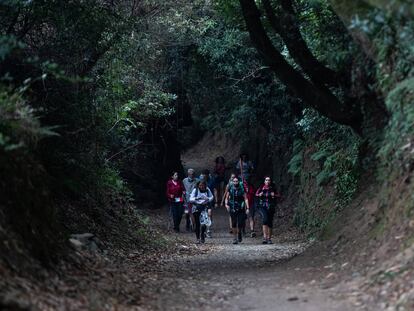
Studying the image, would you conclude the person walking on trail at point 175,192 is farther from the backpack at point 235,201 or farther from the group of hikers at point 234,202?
the backpack at point 235,201

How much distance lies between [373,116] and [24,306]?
8187 mm

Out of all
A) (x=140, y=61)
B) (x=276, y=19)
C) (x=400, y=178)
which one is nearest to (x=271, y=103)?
(x=140, y=61)

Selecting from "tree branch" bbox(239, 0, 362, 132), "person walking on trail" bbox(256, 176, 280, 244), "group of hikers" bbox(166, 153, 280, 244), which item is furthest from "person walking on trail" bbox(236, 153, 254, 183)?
"tree branch" bbox(239, 0, 362, 132)

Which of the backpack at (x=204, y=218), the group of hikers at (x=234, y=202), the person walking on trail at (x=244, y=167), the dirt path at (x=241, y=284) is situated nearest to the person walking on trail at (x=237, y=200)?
the group of hikers at (x=234, y=202)

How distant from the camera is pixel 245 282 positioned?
444 inches

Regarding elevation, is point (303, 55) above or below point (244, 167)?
above

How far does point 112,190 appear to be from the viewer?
19906 mm

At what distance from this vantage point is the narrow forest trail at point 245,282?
29.7 ft

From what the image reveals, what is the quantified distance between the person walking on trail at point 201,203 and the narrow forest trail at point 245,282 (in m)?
1.78

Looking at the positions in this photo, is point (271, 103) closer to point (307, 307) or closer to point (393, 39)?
point (393, 39)

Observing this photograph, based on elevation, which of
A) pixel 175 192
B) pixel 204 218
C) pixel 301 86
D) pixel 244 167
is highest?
pixel 301 86

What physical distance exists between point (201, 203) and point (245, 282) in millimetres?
8537

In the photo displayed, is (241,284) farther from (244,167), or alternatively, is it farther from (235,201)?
(244,167)

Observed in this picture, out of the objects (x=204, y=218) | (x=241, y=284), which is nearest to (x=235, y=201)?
(x=204, y=218)
